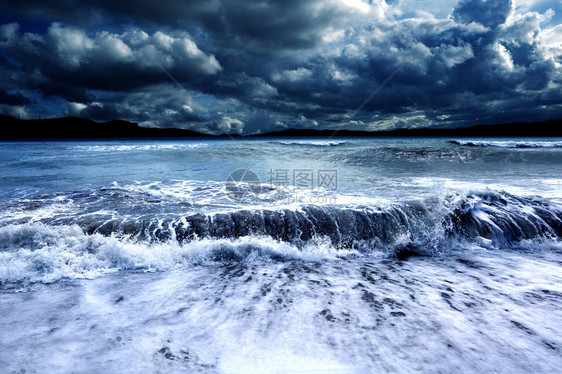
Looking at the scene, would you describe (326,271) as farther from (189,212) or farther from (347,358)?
(189,212)

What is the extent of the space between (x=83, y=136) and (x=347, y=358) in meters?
130

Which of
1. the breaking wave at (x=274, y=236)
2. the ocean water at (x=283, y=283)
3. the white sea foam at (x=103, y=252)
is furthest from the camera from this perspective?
the breaking wave at (x=274, y=236)

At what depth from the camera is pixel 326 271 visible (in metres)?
4.08

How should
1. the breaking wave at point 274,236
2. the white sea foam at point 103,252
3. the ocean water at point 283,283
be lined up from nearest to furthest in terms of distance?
the ocean water at point 283,283 < the white sea foam at point 103,252 < the breaking wave at point 274,236

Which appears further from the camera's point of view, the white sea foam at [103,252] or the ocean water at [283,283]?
the white sea foam at [103,252]

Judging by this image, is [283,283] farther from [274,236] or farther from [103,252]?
[103,252]

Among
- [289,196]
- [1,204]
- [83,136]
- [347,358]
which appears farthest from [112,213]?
[83,136]

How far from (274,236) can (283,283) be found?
5.33ft

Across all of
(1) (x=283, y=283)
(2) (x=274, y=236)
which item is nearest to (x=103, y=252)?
(2) (x=274, y=236)

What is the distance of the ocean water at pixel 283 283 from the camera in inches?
92.0

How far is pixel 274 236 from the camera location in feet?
17.2

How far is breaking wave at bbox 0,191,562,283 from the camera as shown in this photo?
4.20m

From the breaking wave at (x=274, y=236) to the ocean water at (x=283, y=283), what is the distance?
0.03 metres

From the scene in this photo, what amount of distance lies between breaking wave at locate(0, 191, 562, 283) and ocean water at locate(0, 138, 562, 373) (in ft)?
0.10
